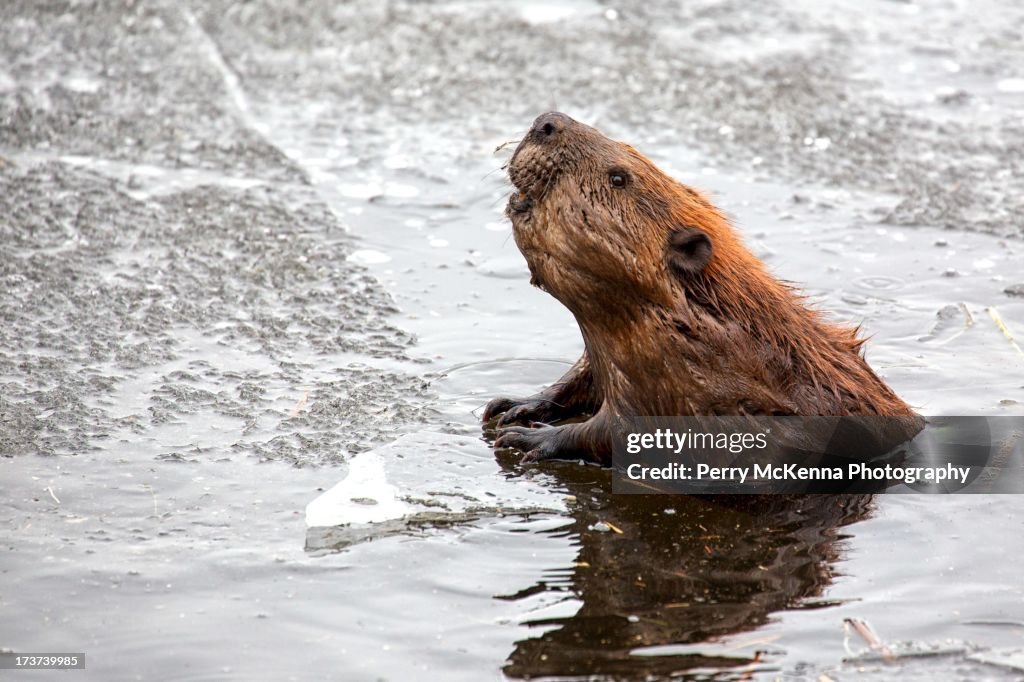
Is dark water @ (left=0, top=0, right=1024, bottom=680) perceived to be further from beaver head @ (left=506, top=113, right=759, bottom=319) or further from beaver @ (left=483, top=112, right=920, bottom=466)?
beaver head @ (left=506, top=113, right=759, bottom=319)

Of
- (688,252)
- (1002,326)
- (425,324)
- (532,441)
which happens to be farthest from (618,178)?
(1002,326)

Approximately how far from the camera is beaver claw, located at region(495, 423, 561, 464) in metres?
4.32

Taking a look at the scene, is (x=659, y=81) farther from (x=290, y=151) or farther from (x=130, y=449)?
(x=130, y=449)

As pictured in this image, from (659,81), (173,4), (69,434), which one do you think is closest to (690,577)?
(69,434)

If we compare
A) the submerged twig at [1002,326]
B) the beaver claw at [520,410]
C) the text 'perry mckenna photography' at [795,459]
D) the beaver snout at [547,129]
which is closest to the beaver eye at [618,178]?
the beaver snout at [547,129]

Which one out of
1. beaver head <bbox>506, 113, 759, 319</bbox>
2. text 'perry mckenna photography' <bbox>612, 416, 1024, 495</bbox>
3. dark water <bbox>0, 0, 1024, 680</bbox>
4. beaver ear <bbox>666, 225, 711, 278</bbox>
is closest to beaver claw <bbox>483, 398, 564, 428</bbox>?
dark water <bbox>0, 0, 1024, 680</bbox>

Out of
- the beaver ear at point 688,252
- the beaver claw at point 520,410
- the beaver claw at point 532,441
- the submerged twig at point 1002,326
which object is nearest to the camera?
the beaver ear at point 688,252

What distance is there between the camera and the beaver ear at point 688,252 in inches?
160

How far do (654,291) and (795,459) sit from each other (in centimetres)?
68

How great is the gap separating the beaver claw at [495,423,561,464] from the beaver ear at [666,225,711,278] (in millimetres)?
667

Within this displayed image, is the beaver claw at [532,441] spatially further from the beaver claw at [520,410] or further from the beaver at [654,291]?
the beaver at [654,291]

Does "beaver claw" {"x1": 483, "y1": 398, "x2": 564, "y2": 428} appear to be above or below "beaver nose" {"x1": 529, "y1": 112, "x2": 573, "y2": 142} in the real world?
below

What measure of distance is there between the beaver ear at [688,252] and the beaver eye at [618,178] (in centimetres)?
21

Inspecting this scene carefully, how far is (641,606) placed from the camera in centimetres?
357
